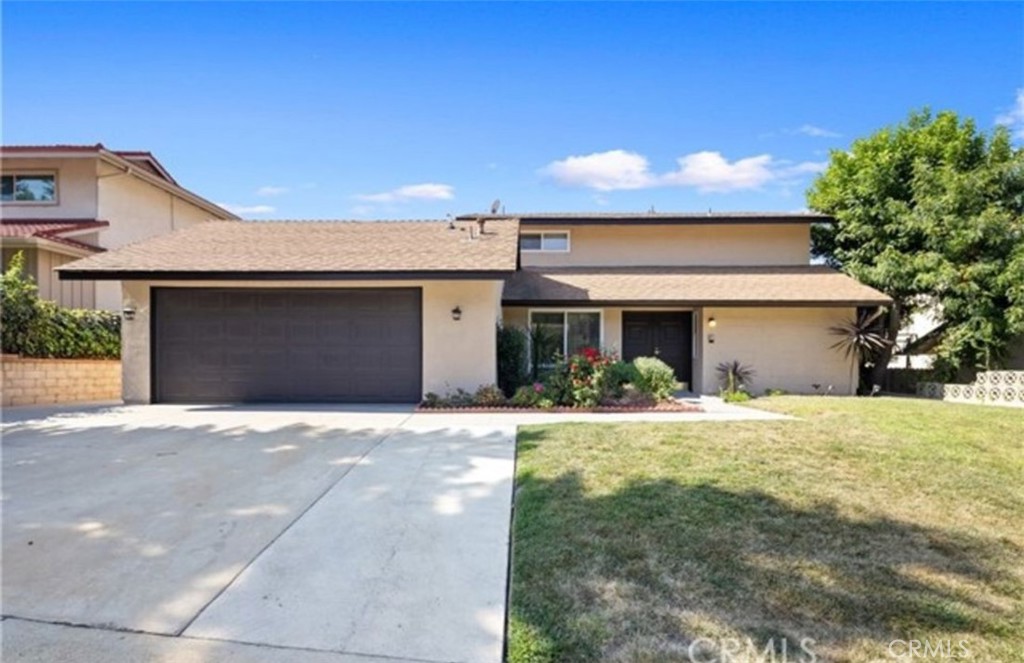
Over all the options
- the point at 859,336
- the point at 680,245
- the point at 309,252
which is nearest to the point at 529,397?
the point at 309,252

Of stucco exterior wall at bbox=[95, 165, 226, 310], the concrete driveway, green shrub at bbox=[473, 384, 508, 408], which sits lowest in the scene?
the concrete driveway

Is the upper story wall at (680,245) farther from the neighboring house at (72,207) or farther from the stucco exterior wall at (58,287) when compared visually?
the neighboring house at (72,207)

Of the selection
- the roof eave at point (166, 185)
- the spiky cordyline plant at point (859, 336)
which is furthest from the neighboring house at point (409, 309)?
the roof eave at point (166, 185)

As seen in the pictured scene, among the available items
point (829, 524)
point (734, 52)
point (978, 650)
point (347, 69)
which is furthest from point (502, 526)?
point (734, 52)

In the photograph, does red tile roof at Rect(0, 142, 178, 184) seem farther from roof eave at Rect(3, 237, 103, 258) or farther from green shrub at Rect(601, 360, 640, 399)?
green shrub at Rect(601, 360, 640, 399)

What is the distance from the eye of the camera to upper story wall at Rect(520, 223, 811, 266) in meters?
16.2

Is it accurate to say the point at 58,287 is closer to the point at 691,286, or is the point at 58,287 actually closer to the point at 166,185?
the point at 166,185

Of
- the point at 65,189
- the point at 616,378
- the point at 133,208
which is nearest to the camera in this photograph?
the point at 616,378

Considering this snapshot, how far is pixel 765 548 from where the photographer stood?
381cm

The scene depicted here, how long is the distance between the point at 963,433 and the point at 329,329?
1097 cm

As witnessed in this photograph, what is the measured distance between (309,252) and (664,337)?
9.48 m

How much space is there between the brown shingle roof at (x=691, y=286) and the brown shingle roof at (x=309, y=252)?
183cm

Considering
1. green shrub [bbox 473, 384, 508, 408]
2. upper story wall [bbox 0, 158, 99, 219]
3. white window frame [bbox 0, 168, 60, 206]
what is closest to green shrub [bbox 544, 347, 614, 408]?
green shrub [bbox 473, 384, 508, 408]

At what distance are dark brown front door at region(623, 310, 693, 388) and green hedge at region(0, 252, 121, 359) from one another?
12.9 meters
